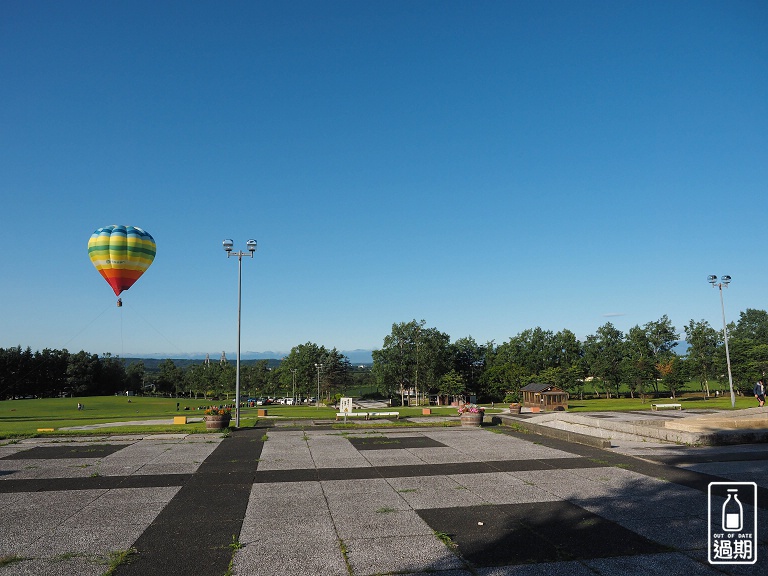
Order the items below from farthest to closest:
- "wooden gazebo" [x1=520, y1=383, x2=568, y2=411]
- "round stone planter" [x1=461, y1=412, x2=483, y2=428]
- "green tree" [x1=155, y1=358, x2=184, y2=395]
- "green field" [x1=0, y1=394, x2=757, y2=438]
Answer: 1. "green tree" [x1=155, y1=358, x2=184, y2=395]
2. "wooden gazebo" [x1=520, y1=383, x2=568, y2=411]
3. "round stone planter" [x1=461, y1=412, x2=483, y2=428]
4. "green field" [x1=0, y1=394, x2=757, y2=438]

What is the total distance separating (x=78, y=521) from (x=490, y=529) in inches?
311

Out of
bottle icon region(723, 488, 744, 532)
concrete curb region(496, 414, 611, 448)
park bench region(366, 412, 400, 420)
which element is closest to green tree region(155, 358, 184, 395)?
park bench region(366, 412, 400, 420)

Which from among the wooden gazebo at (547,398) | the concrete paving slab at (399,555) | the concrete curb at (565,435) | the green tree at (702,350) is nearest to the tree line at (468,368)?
the green tree at (702,350)

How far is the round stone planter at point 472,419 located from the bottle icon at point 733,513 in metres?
16.7

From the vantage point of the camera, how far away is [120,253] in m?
33.0

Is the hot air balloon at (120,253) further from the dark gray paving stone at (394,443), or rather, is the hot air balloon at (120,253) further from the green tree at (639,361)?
the green tree at (639,361)

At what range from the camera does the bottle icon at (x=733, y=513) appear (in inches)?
365

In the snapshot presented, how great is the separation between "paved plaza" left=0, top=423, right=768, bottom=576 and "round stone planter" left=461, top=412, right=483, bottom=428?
8583mm

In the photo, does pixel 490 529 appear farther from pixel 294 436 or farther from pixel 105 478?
pixel 294 436

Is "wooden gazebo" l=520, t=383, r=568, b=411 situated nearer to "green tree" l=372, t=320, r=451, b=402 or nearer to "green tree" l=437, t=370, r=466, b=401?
"green tree" l=437, t=370, r=466, b=401

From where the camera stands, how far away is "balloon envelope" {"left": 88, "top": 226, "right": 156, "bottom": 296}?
108 feet

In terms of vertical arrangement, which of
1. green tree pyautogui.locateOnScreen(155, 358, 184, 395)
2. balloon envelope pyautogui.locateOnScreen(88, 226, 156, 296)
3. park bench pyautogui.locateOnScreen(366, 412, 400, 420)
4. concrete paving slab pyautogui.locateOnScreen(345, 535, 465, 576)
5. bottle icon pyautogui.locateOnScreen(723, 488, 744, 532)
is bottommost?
green tree pyautogui.locateOnScreen(155, 358, 184, 395)

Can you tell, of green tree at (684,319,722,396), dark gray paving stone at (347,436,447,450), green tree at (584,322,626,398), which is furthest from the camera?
green tree at (584,322,626,398)

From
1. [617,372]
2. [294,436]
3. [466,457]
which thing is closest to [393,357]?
[617,372]
